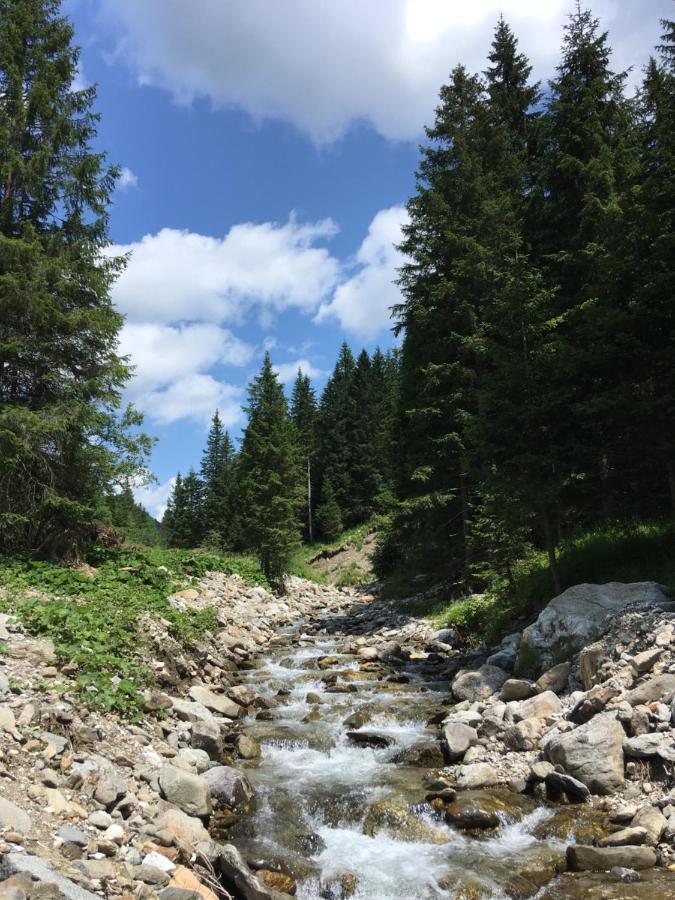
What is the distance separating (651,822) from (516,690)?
3895 mm

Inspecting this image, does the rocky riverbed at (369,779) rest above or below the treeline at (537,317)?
below

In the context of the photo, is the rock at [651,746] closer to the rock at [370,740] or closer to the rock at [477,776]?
the rock at [477,776]

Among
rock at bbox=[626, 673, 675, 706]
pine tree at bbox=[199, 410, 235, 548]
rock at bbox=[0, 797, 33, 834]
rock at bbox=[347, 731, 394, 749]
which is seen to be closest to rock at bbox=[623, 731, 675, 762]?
rock at bbox=[626, 673, 675, 706]

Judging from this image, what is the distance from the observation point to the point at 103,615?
34.8 ft

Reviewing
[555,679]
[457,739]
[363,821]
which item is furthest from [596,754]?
[363,821]

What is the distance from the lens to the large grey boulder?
9727 millimetres

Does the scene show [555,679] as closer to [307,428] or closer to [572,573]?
[572,573]

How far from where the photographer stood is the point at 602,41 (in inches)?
797

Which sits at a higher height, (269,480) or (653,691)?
(269,480)

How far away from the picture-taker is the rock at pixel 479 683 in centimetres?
1044

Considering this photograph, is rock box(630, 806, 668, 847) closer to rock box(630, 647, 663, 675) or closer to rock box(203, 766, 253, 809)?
rock box(630, 647, 663, 675)

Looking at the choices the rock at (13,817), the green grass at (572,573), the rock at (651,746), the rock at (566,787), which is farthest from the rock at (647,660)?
the rock at (13,817)

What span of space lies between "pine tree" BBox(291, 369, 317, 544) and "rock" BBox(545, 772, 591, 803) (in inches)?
1946

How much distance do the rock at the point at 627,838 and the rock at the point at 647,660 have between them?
2.53 m
